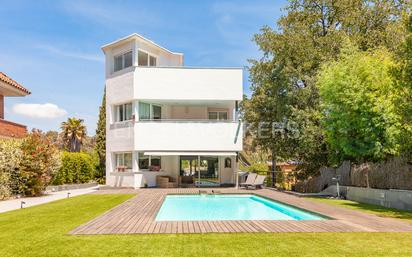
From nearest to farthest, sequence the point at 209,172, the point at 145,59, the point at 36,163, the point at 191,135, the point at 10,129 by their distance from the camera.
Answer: the point at 36,163, the point at 10,129, the point at 191,135, the point at 209,172, the point at 145,59

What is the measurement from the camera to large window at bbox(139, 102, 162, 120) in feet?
101

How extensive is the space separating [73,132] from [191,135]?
2586cm

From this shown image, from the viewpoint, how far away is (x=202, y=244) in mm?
8789

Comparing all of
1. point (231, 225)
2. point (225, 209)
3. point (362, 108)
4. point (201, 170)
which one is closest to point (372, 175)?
point (362, 108)

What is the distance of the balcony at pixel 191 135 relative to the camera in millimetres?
30047

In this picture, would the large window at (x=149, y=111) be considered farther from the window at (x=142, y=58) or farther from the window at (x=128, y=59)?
the window at (x=142, y=58)

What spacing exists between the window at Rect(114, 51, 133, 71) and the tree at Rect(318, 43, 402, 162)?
17027 millimetres

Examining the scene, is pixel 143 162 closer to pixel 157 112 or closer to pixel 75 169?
pixel 157 112

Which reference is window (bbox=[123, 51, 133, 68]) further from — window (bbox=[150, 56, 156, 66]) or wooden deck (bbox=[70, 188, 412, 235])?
wooden deck (bbox=[70, 188, 412, 235])

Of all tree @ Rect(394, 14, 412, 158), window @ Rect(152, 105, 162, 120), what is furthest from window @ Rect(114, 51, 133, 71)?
tree @ Rect(394, 14, 412, 158)

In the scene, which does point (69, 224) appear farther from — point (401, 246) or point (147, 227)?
point (401, 246)

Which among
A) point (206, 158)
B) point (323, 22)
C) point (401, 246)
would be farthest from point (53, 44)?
point (401, 246)

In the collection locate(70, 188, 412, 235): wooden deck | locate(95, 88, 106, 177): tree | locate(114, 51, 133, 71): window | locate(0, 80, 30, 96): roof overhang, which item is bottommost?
locate(70, 188, 412, 235): wooden deck

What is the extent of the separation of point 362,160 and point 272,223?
1276cm
